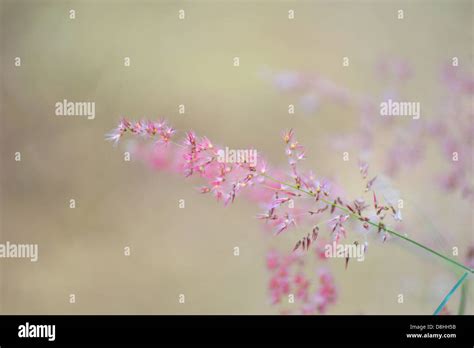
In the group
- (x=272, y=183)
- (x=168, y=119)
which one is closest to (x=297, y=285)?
(x=272, y=183)

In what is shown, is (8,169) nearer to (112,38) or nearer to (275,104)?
(112,38)

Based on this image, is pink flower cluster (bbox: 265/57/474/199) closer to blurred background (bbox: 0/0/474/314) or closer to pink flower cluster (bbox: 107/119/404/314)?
pink flower cluster (bbox: 107/119/404/314)

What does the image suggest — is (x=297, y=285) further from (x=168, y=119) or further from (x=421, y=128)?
(x=168, y=119)

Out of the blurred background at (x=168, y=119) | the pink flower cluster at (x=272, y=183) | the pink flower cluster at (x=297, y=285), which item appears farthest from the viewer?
the blurred background at (x=168, y=119)

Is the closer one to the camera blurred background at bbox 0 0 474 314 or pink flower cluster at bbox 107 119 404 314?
pink flower cluster at bbox 107 119 404 314

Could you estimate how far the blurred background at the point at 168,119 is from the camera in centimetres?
235

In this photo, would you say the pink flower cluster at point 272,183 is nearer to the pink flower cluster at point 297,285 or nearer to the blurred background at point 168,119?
the pink flower cluster at point 297,285

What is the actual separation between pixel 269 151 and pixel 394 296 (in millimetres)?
966

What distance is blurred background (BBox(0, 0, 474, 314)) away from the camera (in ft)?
7.71

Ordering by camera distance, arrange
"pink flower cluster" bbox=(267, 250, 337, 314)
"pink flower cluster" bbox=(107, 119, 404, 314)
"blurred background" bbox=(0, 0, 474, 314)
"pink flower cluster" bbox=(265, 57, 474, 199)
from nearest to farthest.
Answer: "pink flower cluster" bbox=(107, 119, 404, 314) < "pink flower cluster" bbox=(267, 250, 337, 314) < "pink flower cluster" bbox=(265, 57, 474, 199) < "blurred background" bbox=(0, 0, 474, 314)

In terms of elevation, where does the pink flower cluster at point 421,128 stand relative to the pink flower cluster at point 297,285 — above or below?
above

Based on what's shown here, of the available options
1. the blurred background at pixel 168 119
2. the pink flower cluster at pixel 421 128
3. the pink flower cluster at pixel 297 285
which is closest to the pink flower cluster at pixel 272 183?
the pink flower cluster at pixel 297 285

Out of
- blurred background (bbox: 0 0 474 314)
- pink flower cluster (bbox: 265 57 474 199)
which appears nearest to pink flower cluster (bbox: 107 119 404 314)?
pink flower cluster (bbox: 265 57 474 199)
